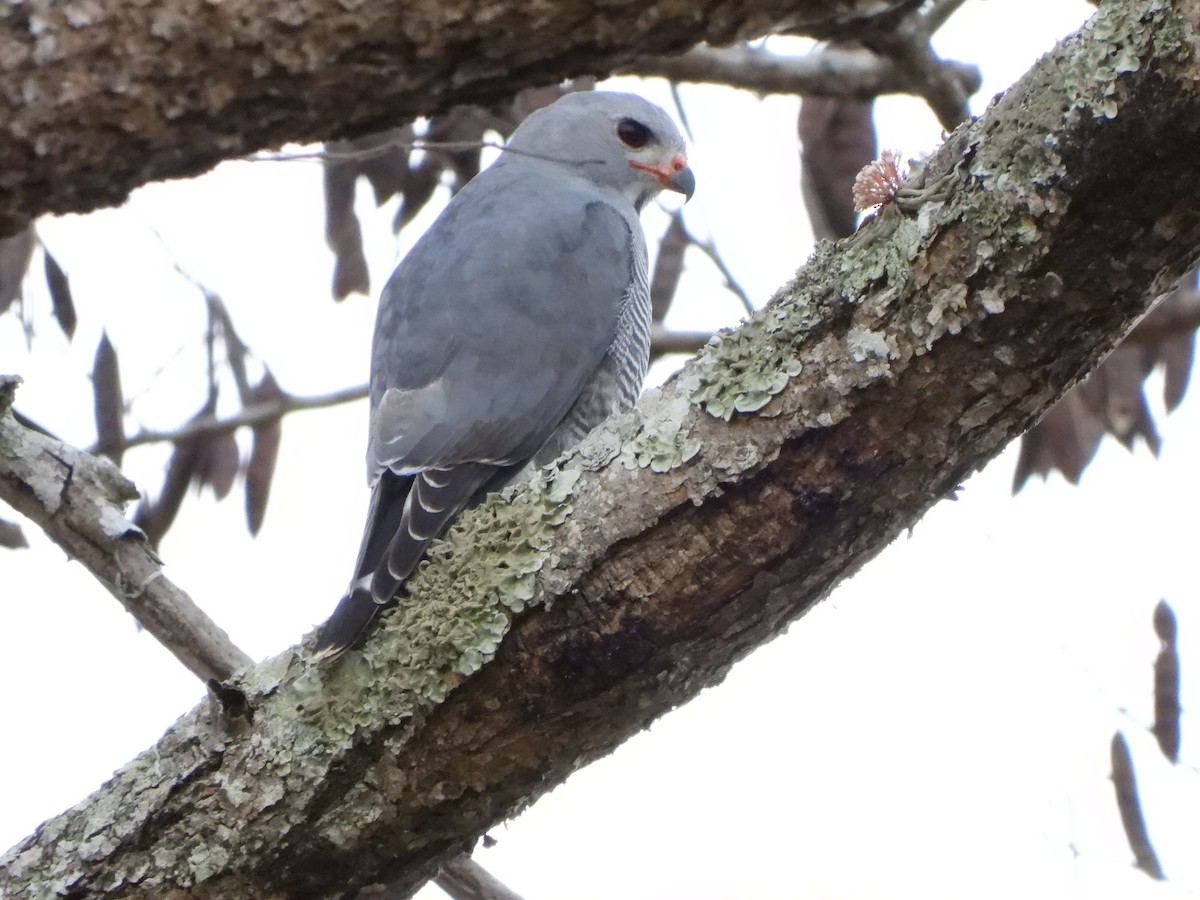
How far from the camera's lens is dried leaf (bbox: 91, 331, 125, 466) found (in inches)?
130

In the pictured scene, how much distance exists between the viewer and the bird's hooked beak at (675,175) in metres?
4.12

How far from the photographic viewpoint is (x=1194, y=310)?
139 inches

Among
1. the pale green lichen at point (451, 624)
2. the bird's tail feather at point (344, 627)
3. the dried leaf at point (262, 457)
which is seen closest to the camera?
the pale green lichen at point (451, 624)

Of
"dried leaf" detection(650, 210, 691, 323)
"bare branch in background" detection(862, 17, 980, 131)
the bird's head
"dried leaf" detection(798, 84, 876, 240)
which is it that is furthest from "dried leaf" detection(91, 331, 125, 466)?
"bare branch in background" detection(862, 17, 980, 131)

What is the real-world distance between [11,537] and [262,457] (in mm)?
859

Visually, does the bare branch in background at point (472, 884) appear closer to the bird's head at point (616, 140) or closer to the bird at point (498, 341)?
the bird at point (498, 341)

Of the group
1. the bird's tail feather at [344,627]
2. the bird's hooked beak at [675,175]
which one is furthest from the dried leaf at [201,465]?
the bird's tail feather at [344,627]

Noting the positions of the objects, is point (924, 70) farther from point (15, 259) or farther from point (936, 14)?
point (15, 259)

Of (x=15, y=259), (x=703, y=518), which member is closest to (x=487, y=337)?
(x=703, y=518)

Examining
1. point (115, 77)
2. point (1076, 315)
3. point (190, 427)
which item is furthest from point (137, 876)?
point (190, 427)

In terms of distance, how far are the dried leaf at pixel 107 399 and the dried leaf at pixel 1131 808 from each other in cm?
257

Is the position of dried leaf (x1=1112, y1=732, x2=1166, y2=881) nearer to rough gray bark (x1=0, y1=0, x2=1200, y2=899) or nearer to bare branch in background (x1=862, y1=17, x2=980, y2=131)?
rough gray bark (x1=0, y1=0, x2=1200, y2=899)

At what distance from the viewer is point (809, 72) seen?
3.77 m

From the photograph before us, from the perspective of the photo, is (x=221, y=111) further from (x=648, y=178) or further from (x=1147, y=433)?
(x=1147, y=433)
